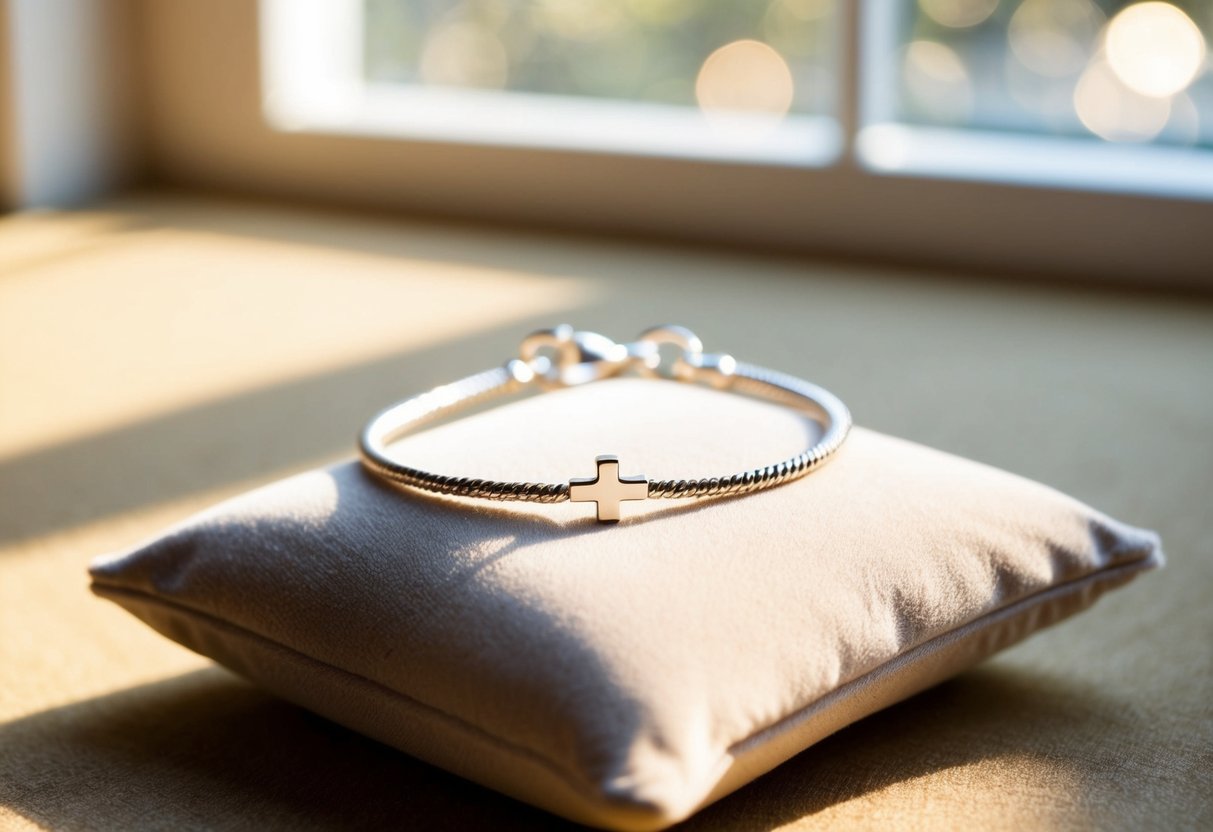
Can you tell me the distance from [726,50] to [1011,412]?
1.63 metres

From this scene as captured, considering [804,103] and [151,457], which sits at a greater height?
[804,103]

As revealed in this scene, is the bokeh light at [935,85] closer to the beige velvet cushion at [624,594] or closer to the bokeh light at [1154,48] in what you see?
the bokeh light at [1154,48]

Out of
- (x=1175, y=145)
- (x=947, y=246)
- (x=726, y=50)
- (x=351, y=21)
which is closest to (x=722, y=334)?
(x=947, y=246)

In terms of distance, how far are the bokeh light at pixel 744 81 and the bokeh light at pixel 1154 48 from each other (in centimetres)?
63

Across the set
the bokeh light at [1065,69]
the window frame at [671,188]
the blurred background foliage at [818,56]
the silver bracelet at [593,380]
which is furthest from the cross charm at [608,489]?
the bokeh light at [1065,69]

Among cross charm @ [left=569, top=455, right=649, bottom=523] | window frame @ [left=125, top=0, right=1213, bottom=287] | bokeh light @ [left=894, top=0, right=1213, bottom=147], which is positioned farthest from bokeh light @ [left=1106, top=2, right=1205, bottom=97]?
cross charm @ [left=569, top=455, right=649, bottom=523]

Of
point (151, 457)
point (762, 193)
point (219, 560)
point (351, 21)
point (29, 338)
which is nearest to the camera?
point (219, 560)

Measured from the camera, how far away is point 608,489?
2.06ft

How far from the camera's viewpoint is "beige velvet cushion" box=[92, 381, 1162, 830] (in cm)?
53

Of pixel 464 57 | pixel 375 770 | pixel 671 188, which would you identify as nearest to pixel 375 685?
pixel 375 770

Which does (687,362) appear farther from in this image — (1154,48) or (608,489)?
(1154,48)

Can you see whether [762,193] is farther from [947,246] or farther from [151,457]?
[151,457]

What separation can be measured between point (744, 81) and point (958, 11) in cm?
53

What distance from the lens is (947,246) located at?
84.4 inches
